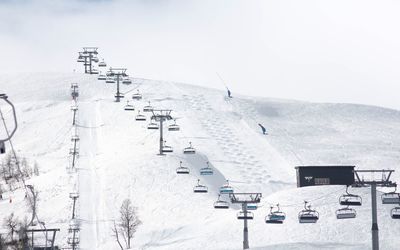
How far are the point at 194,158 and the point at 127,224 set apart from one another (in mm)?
24406

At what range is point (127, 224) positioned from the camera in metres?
61.4

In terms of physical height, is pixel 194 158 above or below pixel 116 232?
above

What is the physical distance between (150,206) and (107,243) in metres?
10.0

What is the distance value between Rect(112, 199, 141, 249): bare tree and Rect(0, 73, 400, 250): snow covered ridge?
822 mm

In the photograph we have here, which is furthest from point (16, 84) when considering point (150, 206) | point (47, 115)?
point (150, 206)

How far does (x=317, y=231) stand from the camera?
56.2 metres

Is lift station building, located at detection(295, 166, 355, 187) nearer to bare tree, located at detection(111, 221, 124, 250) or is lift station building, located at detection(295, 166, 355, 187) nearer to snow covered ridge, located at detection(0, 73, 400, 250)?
snow covered ridge, located at detection(0, 73, 400, 250)

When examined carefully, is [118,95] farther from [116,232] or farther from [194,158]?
[116,232]

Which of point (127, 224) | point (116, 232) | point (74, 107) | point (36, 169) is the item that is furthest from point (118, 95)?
point (116, 232)

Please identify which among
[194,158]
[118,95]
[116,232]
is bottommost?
[116,232]

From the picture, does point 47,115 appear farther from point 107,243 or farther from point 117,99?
point 107,243

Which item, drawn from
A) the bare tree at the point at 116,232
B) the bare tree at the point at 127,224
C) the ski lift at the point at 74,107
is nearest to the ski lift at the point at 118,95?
the ski lift at the point at 74,107

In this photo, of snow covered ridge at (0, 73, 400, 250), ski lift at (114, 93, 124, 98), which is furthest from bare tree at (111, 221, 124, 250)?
ski lift at (114, 93, 124, 98)

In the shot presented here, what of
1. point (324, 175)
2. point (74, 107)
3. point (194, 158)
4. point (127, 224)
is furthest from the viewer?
point (74, 107)
